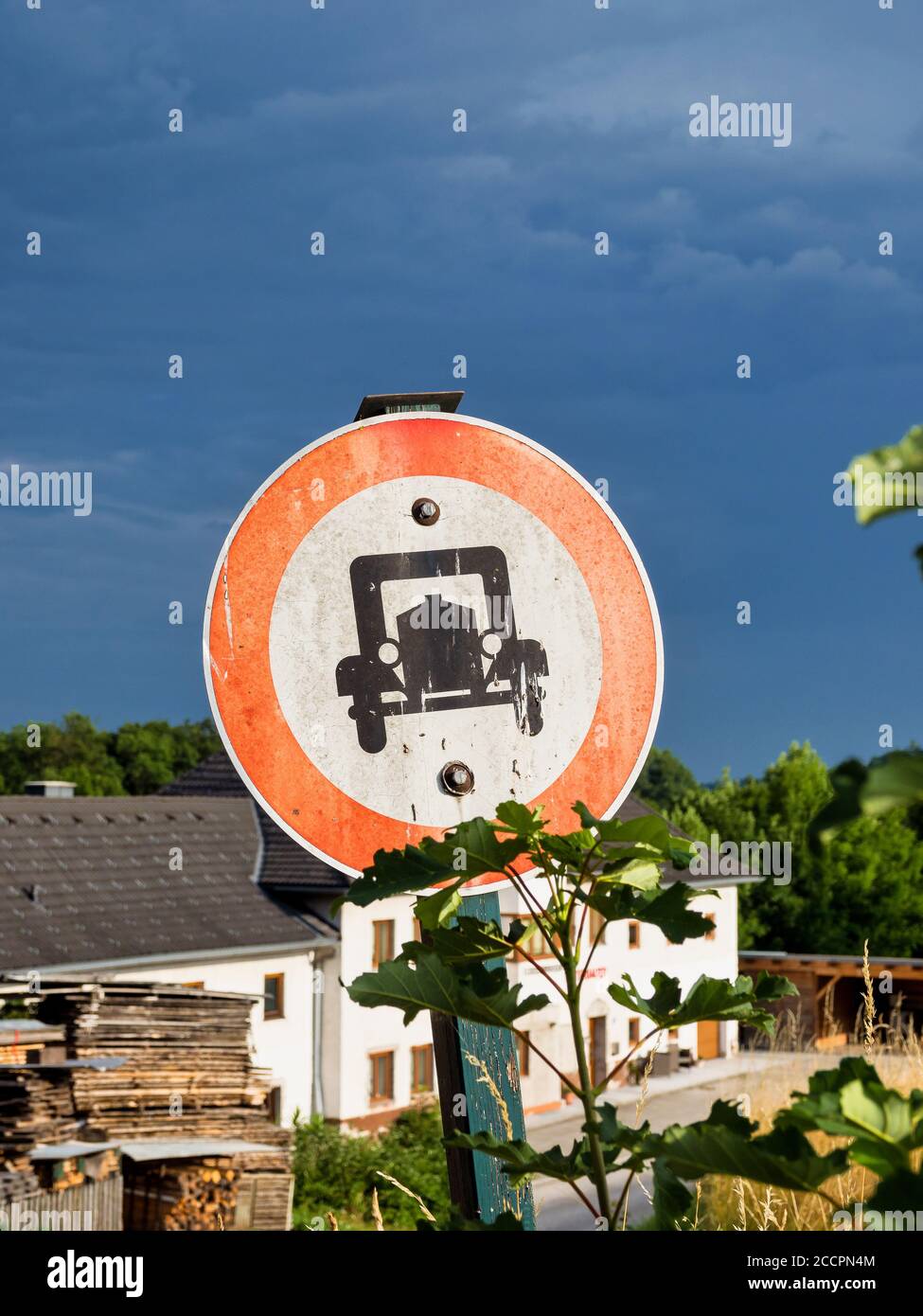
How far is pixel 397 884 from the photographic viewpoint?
5.52 ft

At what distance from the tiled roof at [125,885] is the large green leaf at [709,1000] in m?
20.9

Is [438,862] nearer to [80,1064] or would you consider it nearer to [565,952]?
[565,952]

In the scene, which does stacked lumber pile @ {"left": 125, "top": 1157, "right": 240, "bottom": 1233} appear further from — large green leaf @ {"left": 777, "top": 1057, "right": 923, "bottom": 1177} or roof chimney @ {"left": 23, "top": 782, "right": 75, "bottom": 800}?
large green leaf @ {"left": 777, "top": 1057, "right": 923, "bottom": 1177}

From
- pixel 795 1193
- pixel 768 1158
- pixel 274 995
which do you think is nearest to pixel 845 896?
pixel 274 995

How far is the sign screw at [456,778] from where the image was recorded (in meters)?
2.25

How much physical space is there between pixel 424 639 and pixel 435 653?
3cm

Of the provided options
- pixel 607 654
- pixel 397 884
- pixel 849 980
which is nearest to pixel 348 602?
pixel 607 654

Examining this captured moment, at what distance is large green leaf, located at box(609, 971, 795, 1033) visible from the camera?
1692mm

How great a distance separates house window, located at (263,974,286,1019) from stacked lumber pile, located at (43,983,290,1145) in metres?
5.64

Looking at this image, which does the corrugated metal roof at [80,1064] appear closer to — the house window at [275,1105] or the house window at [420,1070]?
the house window at [275,1105]

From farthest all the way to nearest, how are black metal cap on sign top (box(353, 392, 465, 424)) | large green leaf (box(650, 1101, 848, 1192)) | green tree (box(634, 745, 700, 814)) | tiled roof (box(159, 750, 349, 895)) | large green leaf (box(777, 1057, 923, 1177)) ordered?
1. green tree (box(634, 745, 700, 814))
2. tiled roof (box(159, 750, 349, 895))
3. black metal cap on sign top (box(353, 392, 465, 424))
4. large green leaf (box(650, 1101, 848, 1192))
5. large green leaf (box(777, 1057, 923, 1177))

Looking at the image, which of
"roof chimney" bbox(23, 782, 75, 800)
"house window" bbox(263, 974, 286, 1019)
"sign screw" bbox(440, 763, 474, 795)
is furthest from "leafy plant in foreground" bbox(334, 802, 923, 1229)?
"roof chimney" bbox(23, 782, 75, 800)

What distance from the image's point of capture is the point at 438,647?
7.43 feet

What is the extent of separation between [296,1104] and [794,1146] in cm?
2631
